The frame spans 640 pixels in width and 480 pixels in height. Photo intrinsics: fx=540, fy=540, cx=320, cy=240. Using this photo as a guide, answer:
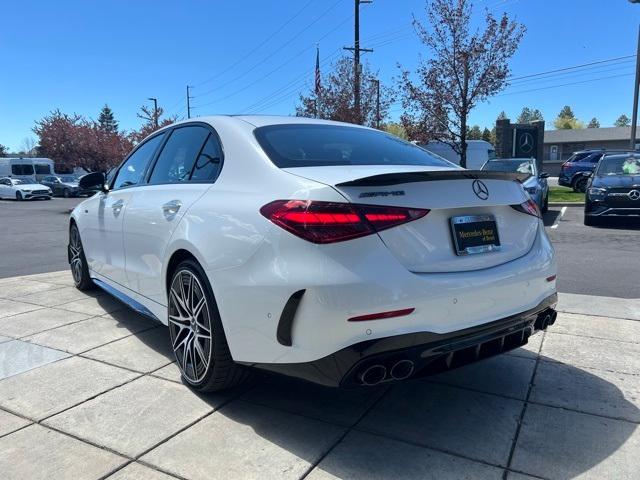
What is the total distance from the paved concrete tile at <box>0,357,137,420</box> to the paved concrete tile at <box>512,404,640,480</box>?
2.44m

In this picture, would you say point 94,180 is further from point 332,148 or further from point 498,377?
point 498,377

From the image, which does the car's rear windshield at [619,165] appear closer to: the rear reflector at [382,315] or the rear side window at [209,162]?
the rear side window at [209,162]

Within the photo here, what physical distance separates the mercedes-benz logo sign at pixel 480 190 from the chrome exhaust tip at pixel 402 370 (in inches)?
37.5

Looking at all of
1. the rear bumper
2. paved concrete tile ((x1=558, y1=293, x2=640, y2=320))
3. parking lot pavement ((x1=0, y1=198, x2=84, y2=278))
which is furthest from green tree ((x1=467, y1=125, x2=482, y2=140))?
the rear bumper

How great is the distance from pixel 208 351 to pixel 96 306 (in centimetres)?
279

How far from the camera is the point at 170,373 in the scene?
361 cm

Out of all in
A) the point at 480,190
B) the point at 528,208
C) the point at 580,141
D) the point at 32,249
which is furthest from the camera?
the point at 580,141

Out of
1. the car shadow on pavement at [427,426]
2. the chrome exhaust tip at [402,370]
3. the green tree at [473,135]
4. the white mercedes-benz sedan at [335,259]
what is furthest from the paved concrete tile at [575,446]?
the green tree at [473,135]

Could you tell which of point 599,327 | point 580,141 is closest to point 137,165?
point 599,327

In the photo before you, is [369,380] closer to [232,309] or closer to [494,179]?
[232,309]

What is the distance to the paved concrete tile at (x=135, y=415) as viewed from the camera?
9.12 ft

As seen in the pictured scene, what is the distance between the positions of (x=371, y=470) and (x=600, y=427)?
4.26 feet

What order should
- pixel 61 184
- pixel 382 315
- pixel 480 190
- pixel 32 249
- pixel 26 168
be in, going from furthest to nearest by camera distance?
pixel 26 168
pixel 61 184
pixel 32 249
pixel 480 190
pixel 382 315

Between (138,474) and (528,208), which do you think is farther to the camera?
(528,208)
